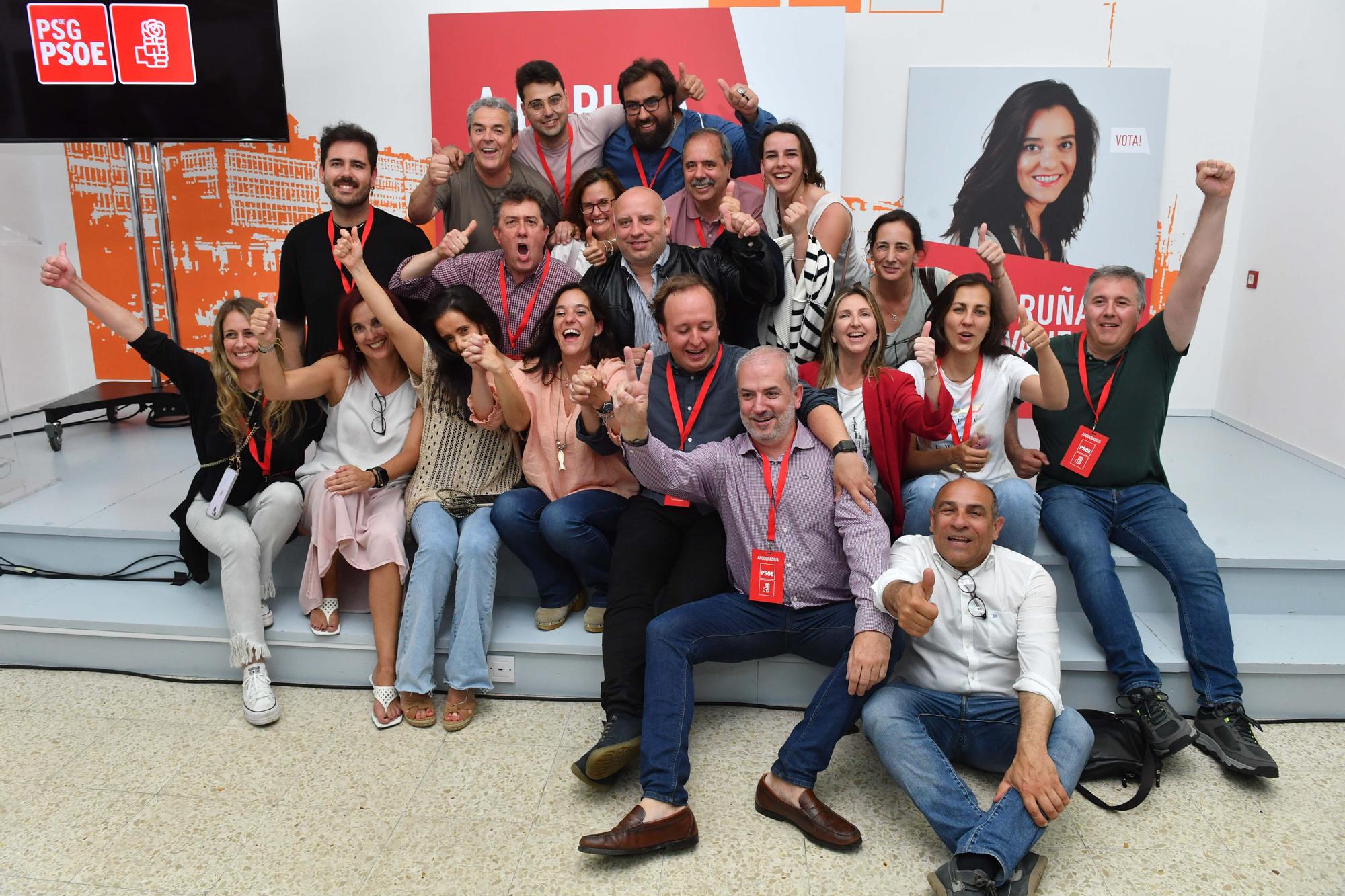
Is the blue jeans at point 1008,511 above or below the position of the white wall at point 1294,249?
below

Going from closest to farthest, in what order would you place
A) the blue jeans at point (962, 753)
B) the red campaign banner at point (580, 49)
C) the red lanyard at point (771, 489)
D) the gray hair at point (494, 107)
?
1. the blue jeans at point (962, 753)
2. the red lanyard at point (771, 489)
3. the gray hair at point (494, 107)
4. the red campaign banner at point (580, 49)

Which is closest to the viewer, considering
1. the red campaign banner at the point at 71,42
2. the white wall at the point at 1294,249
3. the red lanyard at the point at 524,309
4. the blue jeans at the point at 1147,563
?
the blue jeans at the point at 1147,563

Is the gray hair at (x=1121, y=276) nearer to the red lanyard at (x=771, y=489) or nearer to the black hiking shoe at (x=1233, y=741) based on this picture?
the red lanyard at (x=771, y=489)

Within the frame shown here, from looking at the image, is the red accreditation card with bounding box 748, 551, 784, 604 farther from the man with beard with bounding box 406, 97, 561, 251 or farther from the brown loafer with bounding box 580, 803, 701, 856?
the man with beard with bounding box 406, 97, 561, 251

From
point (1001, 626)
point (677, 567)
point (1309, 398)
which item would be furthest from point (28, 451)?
point (1309, 398)

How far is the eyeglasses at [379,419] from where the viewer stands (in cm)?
322

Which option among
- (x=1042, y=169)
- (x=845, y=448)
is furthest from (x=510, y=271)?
(x=1042, y=169)

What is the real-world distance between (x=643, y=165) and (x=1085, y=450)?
2074 millimetres

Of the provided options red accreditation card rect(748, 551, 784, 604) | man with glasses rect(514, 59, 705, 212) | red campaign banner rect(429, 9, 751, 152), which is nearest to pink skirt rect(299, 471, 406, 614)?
red accreditation card rect(748, 551, 784, 604)

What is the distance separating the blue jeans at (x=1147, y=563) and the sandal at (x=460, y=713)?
1994mm

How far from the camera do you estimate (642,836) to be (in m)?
2.27

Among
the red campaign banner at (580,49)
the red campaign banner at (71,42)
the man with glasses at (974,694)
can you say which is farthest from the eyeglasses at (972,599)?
the red campaign banner at (71,42)

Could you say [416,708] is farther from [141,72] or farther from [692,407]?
[141,72]

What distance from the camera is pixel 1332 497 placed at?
386cm
